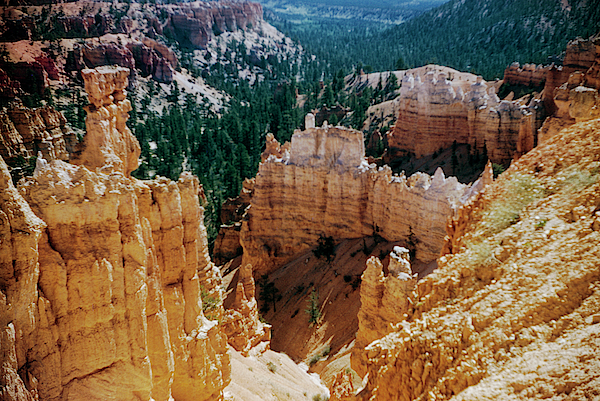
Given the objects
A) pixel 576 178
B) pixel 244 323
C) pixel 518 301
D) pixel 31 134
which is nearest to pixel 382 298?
pixel 244 323

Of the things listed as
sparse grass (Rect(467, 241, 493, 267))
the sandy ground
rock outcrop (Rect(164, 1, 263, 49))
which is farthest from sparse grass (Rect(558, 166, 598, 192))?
rock outcrop (Rect(164, 1, 263, 49))

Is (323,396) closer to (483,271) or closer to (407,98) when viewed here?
(483,271)

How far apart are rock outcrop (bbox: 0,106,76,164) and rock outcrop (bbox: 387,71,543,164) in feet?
106

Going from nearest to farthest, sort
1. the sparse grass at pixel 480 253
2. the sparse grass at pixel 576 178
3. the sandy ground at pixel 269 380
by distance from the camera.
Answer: the sparse grass at pixel 576 178 < the sparse grass at pixel 480 253 < the sandy ground at pixel 269 380

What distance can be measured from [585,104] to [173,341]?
42.3 ft

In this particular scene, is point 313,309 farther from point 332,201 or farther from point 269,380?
point 269,380

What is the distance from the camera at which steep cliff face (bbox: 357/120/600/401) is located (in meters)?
6.50

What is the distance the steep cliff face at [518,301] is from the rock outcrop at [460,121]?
29265 millimetres

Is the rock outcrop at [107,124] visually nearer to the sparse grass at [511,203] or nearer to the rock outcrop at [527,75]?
the sparse grass at [511,203]

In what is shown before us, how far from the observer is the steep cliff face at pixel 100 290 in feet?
25.4

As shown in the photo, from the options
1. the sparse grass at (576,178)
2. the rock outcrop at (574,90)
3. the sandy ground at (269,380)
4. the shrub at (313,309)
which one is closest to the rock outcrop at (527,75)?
the rock outcrop at (574,90)

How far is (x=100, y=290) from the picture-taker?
368 inches

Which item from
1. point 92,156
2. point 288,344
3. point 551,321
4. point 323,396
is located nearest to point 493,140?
point 288,344

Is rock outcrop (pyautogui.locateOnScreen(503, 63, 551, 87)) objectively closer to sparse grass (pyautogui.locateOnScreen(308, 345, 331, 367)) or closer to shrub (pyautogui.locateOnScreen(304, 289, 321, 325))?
shrub (pyautogui.locateOnScreen(304, 289, 321, 325))
